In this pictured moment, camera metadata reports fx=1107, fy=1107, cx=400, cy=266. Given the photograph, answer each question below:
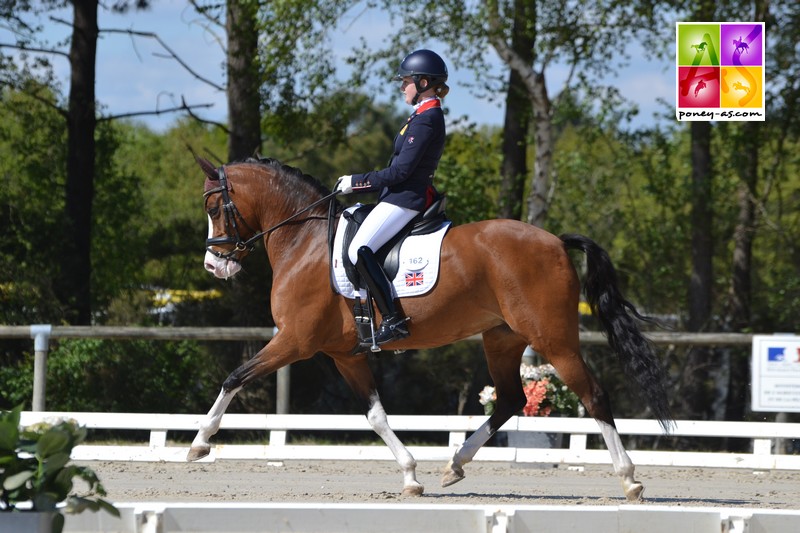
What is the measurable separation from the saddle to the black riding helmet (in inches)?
27.4

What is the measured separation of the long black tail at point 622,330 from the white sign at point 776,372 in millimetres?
2577

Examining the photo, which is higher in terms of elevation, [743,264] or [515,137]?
[515,137]

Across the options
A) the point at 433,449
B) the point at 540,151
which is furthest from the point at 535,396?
the point at 540,151

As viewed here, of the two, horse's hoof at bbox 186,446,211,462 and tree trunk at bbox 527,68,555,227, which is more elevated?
tree trunk at bbox 527,68,555,227

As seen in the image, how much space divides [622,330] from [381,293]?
1472 millimetres

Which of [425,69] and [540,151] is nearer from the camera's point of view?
[425,69]

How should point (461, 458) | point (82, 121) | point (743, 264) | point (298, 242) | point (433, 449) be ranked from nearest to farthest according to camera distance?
point (461, 458)
point (298, 242)
point (433, 449)
point (82, 121)
point (743, 264)

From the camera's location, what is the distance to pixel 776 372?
898cm

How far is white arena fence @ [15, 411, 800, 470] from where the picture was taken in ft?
28.5

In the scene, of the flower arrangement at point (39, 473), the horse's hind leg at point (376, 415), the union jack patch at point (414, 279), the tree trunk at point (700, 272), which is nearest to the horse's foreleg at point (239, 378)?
the horse's hind leg at point (376, 415)

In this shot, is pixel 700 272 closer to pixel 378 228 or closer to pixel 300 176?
pixel 300 176

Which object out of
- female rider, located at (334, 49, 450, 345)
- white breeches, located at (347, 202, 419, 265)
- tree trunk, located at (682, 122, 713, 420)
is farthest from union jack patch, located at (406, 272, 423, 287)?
tree trunk, located at (682, 122, 713, 420)

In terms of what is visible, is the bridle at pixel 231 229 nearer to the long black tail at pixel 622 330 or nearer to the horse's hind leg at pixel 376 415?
the horse's hind leg at pixel 376 415

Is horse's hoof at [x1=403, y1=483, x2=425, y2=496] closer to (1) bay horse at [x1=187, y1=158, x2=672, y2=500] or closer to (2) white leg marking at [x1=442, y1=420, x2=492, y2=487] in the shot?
(1) bay horse at [x1=187, y1=158, x2=672, y2=500]
